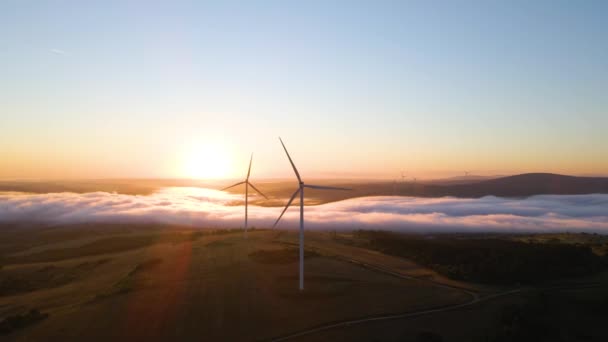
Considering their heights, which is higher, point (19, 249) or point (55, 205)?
point (55, 205)

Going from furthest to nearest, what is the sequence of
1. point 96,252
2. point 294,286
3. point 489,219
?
point 489,219
point 96,252
point 294,286

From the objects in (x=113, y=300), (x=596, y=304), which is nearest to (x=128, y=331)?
(x=113, y=300)

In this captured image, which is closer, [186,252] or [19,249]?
[186,252]

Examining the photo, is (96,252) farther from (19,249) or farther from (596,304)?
(596,304)

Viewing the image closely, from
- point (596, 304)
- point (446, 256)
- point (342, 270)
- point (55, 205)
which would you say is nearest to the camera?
point (596, 304)

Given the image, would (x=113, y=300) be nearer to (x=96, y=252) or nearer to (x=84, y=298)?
(x=84, y=298)

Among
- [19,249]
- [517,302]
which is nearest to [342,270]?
[517,302]
